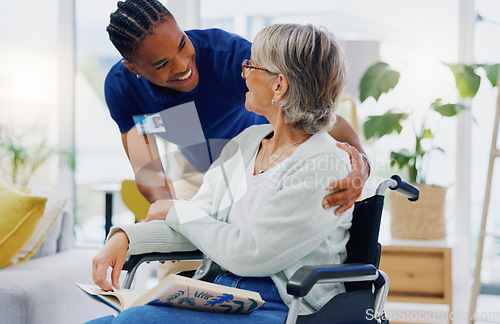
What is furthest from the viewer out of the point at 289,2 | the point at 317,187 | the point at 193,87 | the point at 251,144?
the point at 289,2

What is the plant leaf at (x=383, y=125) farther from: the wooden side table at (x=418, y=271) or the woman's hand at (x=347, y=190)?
the woman's hand at (x=347, y=190)

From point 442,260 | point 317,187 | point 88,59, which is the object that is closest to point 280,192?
point 317,187

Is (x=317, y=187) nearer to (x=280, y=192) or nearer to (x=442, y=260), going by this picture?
(x=280, y=192)

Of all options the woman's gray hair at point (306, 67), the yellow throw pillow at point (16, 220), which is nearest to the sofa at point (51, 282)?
→ the yellow throw pillow at point (16, 220)

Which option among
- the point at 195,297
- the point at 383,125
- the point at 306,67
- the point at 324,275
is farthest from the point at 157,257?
the point at 383,125

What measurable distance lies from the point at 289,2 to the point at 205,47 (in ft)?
5.39

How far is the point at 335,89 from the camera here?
1330 millimetres

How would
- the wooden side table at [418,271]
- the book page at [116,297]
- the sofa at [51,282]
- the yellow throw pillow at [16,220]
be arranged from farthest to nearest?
the wooden side table at [418,271], the yellow throw pillow at [16,220], the sofa at [51,282], the book page at [116,297]

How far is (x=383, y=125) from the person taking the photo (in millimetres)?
2689

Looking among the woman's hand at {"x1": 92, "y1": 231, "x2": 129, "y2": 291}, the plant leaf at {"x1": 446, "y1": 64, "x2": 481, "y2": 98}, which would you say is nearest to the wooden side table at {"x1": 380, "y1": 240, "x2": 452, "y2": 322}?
the plant leaf at {"x1": 446, "y1": 64, "x2": 481, "y2": 98}

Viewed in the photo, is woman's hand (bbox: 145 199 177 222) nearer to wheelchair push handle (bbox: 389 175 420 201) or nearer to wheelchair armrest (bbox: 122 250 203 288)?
wheelchair armrest (bbox: 122 250 203 288)

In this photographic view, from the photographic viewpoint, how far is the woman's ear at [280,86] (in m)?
1.33

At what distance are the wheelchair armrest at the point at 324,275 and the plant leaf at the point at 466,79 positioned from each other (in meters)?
1.77

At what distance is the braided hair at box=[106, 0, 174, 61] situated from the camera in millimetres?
1470
